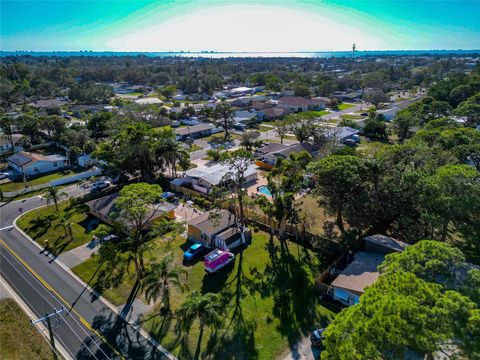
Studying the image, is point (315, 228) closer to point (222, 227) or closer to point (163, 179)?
point (222, 227)

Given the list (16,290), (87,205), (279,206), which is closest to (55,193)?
(87,205)

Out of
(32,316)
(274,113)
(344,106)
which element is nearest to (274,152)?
(274,113)

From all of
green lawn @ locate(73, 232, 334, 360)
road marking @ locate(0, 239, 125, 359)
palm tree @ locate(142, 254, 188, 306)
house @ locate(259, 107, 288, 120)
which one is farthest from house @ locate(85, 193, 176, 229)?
house @ locate(259, 107, 288, 120)

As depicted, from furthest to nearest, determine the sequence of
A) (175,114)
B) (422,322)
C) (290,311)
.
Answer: (175,114) < (290,311) < (422,322)

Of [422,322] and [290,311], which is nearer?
[422,322]

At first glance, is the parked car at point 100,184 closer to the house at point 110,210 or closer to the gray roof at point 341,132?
the house at point 110,210

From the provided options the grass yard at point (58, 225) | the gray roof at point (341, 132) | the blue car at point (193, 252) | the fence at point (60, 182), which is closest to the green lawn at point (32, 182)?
the fence at point (60, 182)
